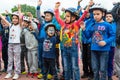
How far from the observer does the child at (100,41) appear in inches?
232

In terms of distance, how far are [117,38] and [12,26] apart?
3403 mm

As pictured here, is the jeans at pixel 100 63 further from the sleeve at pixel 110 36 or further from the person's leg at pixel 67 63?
the person's leg at pixel 67 63

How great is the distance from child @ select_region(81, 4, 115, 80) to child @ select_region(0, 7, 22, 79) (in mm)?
2702

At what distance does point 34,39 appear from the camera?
813 centimetres

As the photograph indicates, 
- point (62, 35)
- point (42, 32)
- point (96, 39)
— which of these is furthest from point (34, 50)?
point (96, 39)

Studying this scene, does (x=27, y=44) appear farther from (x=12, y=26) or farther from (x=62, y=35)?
(x=62, y=35)

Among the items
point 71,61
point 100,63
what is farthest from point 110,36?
point 71,61

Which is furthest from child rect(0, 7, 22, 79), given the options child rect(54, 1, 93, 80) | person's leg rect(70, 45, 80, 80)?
person's leg rect(70, 45, 80, 80)

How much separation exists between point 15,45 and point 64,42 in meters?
1.89

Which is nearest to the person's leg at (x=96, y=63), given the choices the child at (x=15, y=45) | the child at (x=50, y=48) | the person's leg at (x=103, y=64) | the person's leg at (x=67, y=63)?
the person's leg at (x=103, y=64)

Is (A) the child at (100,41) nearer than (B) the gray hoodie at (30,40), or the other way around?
(A) the child at (100,41)

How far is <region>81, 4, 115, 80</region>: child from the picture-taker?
590cm

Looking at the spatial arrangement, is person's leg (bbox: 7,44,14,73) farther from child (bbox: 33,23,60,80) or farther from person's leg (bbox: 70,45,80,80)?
person's leg (bbox: 70,45,80,80)

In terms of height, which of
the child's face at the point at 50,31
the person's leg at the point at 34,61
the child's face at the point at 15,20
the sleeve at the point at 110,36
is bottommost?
the person's leg at the point at 34,61
